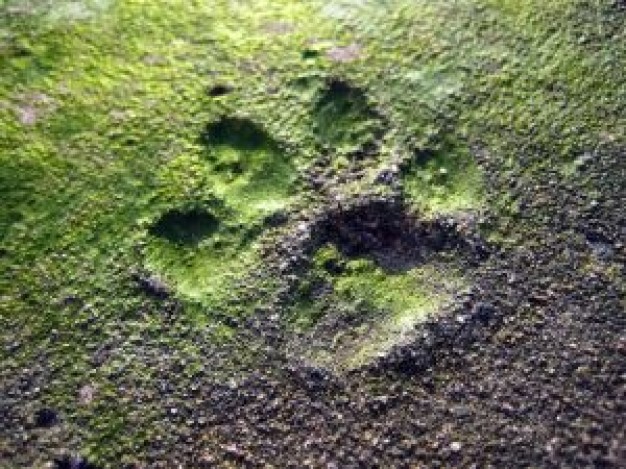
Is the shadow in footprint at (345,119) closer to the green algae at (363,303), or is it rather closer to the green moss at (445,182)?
the green moss at (445,182)

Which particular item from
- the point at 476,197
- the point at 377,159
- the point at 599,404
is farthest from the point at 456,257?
the point at 599,404

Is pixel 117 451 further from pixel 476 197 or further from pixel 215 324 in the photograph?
pixel 476 197

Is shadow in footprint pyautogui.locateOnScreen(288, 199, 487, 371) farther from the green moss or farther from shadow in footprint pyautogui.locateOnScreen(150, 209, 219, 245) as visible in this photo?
shadow in footprint pyautogui.locateOnScreen(150, 209, 219, 245)

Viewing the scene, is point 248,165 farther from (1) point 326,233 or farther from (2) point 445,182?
(2) point 445,182

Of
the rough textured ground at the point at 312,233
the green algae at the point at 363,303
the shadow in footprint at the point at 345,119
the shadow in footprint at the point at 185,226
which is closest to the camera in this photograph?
the rough textured ground at the point at 312,233

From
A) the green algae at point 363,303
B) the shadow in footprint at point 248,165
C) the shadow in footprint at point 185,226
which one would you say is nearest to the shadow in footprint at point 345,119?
the shadow in footprint at point 248,165

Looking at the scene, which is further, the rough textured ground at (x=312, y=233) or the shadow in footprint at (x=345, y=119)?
the shadow in footprint at (x=345, y=119)

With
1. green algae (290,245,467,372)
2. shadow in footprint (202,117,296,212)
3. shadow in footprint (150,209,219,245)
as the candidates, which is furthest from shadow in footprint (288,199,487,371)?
shadow in footprint (150,209,219,245)

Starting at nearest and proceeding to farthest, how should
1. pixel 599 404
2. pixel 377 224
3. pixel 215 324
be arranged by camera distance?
pixel 599 404 → pixel 215 324 → pixel 377 224
